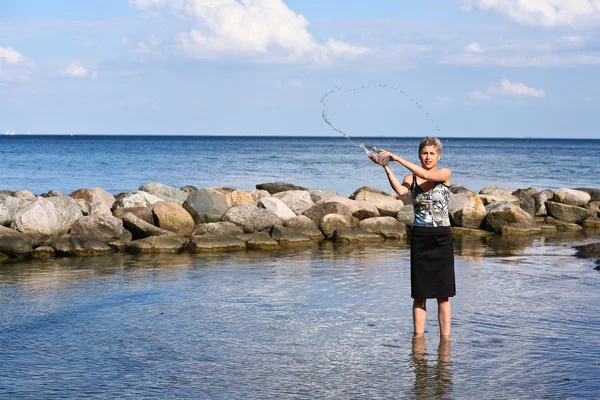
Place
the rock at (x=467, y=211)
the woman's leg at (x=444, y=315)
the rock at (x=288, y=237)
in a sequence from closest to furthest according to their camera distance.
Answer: the woman's leg at (x=444, y=315)
the rock at (x=288, y=237)
the rock at (x=467, y=211)

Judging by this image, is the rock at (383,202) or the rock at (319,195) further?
the rock at (319,195)

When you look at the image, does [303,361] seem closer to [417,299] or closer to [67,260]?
[417,299]

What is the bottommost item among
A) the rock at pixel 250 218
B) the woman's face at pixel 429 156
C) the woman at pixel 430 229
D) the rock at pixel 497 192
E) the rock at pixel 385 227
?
the rock at pixel 385 227

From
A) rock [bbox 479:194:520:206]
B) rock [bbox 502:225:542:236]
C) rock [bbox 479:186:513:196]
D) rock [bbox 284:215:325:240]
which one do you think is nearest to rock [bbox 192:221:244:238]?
rock [bbox 284:215:325:240]

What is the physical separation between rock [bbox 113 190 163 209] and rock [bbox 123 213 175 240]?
229cm

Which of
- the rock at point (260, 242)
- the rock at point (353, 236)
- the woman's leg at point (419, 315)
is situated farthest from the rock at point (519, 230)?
the woman's leg at point (419, 315)

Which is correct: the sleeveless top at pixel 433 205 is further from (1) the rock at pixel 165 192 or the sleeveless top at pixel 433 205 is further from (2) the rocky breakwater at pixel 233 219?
(1) the rock at pixel 165 192

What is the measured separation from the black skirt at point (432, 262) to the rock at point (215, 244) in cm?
868

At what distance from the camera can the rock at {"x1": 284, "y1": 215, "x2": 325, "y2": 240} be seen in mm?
17938

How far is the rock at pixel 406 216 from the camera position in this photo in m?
19.5

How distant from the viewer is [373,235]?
59.1 feet

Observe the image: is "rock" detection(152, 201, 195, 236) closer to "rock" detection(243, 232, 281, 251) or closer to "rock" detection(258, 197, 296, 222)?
"rock" detection(243, 232, 281, 251)

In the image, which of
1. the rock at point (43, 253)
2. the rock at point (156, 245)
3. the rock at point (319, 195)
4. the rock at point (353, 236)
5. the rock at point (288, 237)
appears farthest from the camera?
the rock at point (319, 195)

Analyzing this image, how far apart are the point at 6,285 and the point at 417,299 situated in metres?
6.82
